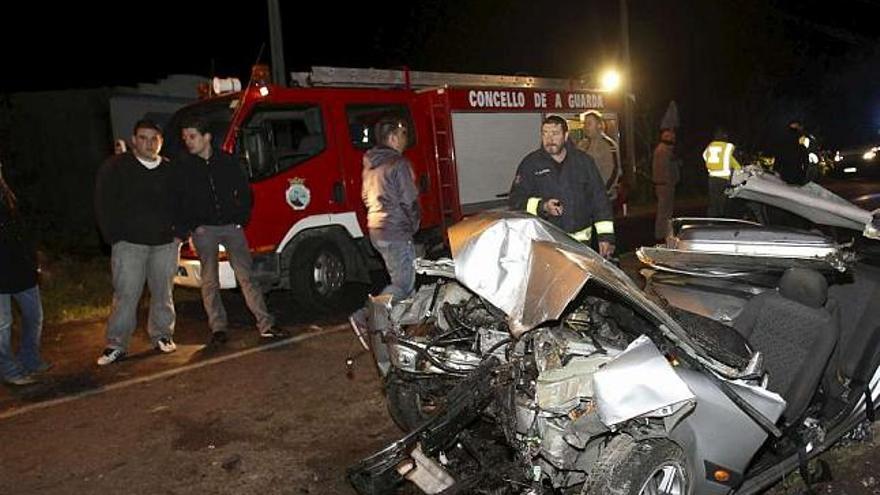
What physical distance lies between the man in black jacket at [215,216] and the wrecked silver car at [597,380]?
3.24 m

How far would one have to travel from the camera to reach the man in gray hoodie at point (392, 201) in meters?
A: 5.78

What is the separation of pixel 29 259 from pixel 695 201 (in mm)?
16595

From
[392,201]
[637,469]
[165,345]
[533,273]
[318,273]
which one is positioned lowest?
[165,345]

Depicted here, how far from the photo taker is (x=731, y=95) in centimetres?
2609

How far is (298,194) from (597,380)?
216 inches

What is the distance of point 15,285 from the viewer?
5.63 meters

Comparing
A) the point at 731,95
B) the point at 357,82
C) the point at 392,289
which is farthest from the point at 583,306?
the point at 731,95

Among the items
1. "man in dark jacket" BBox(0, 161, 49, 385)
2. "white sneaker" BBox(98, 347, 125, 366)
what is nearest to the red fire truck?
"white sneaker" BBox(98, 347, 125, 366)

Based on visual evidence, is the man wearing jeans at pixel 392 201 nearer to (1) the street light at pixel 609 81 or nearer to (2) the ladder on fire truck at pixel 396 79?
(2) the ladder on fire truck at pixel 396 79

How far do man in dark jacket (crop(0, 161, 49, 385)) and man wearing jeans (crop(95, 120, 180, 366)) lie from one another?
1.89 feet

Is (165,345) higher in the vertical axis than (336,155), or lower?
lower

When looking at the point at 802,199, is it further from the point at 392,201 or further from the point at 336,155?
the point at 336,155

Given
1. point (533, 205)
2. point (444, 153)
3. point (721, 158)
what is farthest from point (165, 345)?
point (721, 158)

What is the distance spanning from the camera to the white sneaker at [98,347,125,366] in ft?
20.4
